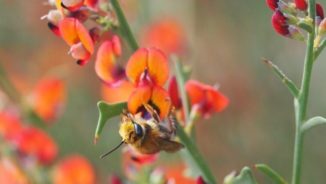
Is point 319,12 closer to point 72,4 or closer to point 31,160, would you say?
point 72,4

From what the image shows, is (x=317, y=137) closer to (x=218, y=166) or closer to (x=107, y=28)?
(x=218, y=166)

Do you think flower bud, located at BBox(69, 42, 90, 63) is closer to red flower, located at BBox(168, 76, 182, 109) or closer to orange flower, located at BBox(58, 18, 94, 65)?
orange flower, located at BBox(58, 18, 94, 65)

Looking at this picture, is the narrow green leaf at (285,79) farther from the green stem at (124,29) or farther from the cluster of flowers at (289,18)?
the green stem at (124,29)

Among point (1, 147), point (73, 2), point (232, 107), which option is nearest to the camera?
point (73, 2)

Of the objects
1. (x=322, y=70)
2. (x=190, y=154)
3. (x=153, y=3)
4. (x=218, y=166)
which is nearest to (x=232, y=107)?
(x=218, y=166)

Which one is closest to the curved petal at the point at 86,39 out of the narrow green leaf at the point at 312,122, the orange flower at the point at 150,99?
the orange flower at the point at 150,99
